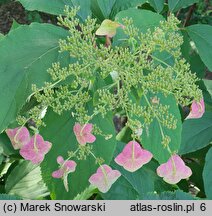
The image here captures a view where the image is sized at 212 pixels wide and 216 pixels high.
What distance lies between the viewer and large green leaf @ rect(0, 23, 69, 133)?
33.7 inches

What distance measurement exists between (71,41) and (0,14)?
2721 mm

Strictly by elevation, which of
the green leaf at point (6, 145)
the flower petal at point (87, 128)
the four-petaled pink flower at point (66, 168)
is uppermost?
the flower petal at point (87, 128)

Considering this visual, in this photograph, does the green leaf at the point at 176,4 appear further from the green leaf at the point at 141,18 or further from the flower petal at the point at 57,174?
the flower petal at the point at 57,174

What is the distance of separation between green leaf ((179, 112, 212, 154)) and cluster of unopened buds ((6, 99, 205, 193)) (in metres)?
0.30

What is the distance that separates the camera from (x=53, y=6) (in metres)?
0.99

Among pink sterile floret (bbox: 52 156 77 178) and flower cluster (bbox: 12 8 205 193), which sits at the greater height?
flower cluster (bbox: 12 8 205 193)

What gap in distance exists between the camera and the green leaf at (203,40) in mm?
1025

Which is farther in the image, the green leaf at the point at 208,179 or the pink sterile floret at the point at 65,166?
the green leaf at the point at 208,179

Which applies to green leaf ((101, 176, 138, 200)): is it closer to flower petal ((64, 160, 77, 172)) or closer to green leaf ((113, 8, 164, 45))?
flower petal ((64, 160, 77, 172))

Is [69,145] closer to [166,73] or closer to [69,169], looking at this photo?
[69,169]

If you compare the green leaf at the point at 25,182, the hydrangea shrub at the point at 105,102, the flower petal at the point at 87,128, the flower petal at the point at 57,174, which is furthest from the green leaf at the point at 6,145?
the flower petal at the point at 87,128

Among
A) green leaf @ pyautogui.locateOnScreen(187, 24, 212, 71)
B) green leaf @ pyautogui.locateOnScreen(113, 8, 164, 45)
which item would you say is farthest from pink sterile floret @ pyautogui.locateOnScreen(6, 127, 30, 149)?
green leaf @ pyautogui.locateOnScreen(187, 24, 212, 71)

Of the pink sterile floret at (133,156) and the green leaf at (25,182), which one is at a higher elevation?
the pink sterile floret at (133,156)

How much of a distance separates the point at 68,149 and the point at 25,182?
0.43 m
